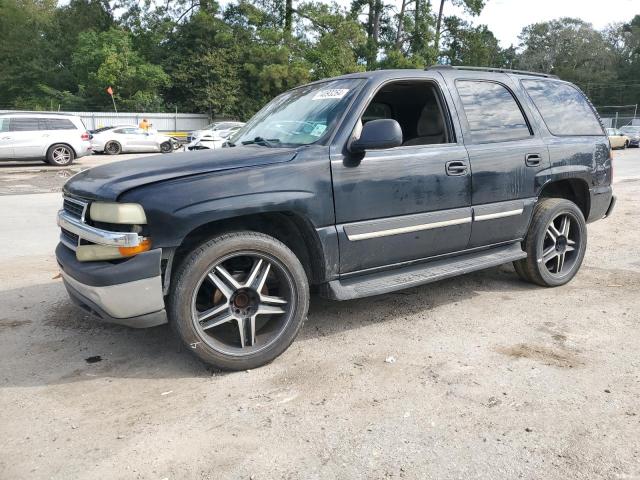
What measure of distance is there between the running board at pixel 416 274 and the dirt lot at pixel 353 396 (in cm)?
38

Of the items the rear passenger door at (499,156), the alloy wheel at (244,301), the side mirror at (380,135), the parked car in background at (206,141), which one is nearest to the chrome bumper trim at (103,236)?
the alloy wheel at (244,301)

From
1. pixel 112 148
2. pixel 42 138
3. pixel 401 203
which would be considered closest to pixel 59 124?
pixel 42 138

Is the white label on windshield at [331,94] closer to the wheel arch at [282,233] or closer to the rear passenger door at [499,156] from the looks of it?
the rear passenger door at [499,156]

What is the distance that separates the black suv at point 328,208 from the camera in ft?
10.1

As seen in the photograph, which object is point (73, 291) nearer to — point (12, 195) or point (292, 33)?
point (12, 195)

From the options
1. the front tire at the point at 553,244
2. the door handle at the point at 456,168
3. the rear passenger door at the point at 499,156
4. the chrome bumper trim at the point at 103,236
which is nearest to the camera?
the chrome bumper trim at the point at 103,236

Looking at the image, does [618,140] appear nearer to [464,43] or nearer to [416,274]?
[464,43]

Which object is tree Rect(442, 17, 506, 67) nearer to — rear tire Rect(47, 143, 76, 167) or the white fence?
the white fence

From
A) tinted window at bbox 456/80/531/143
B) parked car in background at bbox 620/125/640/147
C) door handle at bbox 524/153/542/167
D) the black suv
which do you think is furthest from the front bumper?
parked car in background at bbox 620/125/640/147

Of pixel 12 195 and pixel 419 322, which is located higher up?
pixel 12 195

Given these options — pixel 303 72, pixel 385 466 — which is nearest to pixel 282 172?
pixel 385 466

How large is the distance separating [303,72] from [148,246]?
128ft

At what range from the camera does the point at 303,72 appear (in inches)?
1569

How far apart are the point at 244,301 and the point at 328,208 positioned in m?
0.81
